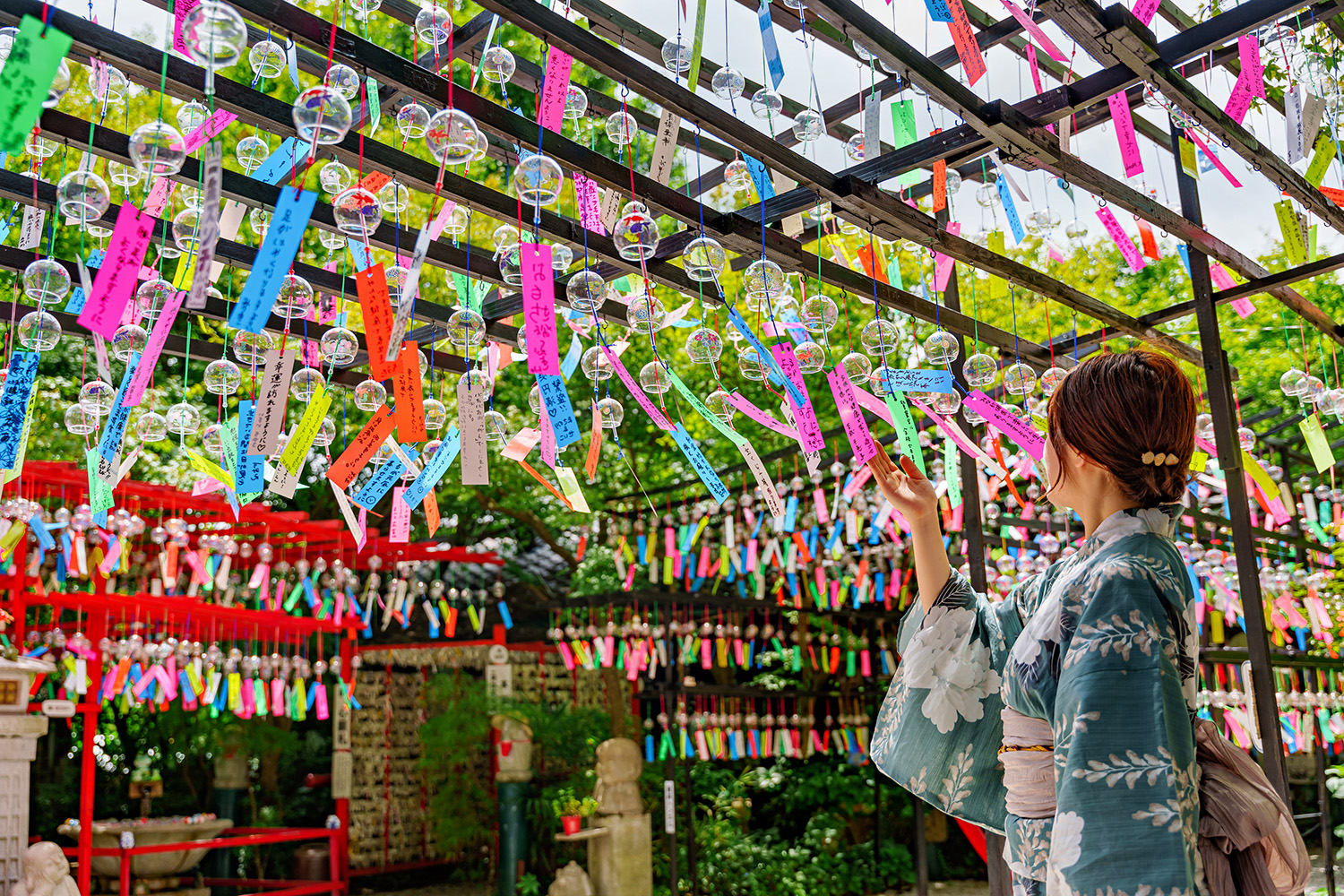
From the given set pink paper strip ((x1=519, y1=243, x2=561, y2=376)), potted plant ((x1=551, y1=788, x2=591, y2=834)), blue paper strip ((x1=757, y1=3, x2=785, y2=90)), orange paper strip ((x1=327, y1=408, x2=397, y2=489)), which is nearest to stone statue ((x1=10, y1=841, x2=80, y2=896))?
potted plant ((x1=551, y1=788, x2=591, y2=834))

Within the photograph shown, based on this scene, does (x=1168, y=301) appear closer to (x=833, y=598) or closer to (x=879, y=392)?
(x=833, y=598)

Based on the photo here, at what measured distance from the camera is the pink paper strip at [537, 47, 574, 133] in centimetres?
206

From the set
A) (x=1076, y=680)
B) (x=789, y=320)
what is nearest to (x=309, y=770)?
(x=789, y=320)

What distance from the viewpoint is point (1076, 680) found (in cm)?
134

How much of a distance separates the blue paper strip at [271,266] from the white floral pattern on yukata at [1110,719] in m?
1.12

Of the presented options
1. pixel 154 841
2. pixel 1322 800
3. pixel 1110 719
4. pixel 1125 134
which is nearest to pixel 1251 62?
pixel 1125 134

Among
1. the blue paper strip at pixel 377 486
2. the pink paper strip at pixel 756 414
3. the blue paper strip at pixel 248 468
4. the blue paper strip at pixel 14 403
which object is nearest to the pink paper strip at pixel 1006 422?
the pink paper strip at pixel 756 414

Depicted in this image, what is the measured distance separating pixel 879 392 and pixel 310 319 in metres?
1.50

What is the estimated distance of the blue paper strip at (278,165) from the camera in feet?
7.07

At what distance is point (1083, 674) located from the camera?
4.38ft

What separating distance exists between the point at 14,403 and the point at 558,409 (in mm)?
1068

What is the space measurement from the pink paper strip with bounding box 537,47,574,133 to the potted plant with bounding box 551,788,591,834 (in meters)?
5.91

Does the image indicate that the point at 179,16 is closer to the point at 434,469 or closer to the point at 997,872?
the point at 434,469

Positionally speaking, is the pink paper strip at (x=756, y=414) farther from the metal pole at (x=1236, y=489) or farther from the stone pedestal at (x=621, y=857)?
the stone pedestal at (x=621, y=857)
